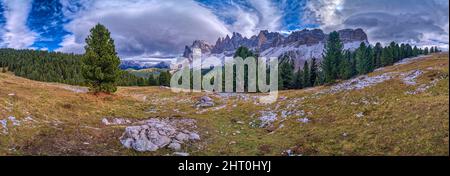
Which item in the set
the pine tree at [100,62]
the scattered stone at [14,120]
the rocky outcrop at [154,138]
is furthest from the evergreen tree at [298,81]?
the scattered stone at [14,120]

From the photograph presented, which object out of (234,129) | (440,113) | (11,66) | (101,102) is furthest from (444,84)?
(11,66)

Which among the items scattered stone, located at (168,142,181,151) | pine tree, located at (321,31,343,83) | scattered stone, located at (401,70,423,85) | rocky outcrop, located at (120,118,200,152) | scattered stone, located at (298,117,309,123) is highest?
pine tree, located at (321,31,343,83)

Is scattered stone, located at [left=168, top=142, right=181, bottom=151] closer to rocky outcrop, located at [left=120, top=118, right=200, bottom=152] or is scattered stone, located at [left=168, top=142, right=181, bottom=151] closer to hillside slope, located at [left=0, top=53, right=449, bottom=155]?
rocky outcrop, located at [left=120, top=118, right=200, bottom=152]

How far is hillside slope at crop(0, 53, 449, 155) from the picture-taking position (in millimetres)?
19547

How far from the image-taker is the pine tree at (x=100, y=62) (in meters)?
46.5

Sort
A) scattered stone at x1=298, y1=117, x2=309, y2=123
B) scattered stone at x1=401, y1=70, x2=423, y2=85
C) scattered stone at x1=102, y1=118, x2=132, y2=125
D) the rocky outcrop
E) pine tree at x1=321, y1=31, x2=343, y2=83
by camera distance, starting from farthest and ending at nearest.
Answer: pine tree at x1=321, y1=31, x2=343, y2=83 < scattered stone at x1=401, y1=70, x2=423, y2=85 < scattered stone at x1=102, y1=118, x2=132, y2=125 < scattered stone at x1=298, y1=117, x2=309, y2=123 < the rocky outcrop

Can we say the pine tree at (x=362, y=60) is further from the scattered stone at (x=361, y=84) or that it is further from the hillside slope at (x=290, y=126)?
the hillside slope at (x=290, y=126)

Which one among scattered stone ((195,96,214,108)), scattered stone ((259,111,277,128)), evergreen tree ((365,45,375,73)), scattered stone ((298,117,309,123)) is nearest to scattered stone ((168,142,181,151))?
scattered stone ((259,111,277,128))

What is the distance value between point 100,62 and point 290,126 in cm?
3410

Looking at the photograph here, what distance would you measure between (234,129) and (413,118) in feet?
56.0

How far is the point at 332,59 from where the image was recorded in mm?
95312

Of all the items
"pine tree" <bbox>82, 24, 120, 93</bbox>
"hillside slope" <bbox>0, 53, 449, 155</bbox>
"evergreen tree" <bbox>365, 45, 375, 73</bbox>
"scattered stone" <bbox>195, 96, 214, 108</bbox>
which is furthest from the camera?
"evergreen tree" <bbox>365, 45, 375, 73</bbox>

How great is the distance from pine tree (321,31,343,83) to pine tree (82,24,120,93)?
6857 centimetres

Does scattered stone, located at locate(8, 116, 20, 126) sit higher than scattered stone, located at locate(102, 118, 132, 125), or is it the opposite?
scattered stone, located at locate(8, 116, 20, 126)
